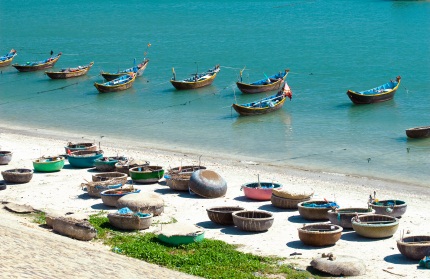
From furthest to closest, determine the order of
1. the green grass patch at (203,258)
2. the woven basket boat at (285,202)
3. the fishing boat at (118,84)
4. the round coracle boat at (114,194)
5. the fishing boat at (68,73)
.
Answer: the fishing boat at (68,73) → the fishing boat at (118,84) → the round coracle boat at (114,194) → the woven basket boat at (285,202) → the green grass patch at (203,258)

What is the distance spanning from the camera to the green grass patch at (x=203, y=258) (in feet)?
70.4

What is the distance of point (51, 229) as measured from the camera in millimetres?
25078

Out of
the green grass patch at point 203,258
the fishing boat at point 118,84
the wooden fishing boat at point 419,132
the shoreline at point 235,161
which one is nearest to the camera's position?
the green grass patch at point 203,258

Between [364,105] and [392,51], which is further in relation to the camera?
[392,51]

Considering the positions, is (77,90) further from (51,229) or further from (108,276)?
(108,276)

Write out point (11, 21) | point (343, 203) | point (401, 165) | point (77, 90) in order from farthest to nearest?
point (11, 21) < point (77, 90) < point (401, 165) < point (343, 203)

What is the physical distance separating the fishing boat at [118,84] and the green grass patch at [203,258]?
32.3 metres

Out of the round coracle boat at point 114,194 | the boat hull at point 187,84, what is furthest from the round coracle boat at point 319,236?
the boat hull at point 187,84

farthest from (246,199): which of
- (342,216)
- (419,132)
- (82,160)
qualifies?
(419,132)

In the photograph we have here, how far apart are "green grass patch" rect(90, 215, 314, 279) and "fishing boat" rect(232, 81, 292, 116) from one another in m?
23.1

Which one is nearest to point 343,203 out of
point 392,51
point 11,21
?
point 392,51

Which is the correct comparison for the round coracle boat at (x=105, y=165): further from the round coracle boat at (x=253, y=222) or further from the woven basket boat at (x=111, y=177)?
the round coracle boat at (x=253, y=222)

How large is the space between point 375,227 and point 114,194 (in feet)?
27.6

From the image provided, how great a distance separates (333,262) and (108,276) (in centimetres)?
546
